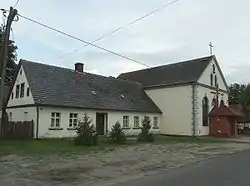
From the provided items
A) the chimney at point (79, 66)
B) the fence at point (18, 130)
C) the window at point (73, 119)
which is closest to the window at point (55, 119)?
the window at point (73, 119)

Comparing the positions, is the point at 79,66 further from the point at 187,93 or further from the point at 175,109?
the point at 187,93

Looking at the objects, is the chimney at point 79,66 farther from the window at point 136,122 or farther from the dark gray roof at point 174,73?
the dark gray roof at point 174,73

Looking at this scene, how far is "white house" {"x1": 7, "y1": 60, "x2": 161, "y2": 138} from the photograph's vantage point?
97.6 ft

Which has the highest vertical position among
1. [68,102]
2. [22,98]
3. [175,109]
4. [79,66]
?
[79,66]

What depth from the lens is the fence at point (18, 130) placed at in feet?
95.7

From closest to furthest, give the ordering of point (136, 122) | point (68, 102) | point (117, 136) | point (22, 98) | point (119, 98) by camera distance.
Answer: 1. point (117, 136)
2. point (68, 102)
3. point (22, 98)
4. point (119, 98)
5. point (136, 122)

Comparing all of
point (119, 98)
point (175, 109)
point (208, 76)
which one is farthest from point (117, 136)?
point (208, 76)

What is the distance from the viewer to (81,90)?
34.8 meters

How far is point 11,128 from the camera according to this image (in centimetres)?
3092

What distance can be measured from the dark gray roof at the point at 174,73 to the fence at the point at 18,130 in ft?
60.7

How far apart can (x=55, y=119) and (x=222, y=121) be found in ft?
66.5

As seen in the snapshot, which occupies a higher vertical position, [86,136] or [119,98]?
[119,98]

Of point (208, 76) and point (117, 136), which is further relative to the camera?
point (208, 76)

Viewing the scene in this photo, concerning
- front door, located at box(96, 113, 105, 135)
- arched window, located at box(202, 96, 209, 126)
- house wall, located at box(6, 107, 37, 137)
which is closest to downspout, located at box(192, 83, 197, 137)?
arched window, located at box(202, 96, 209, 126)
